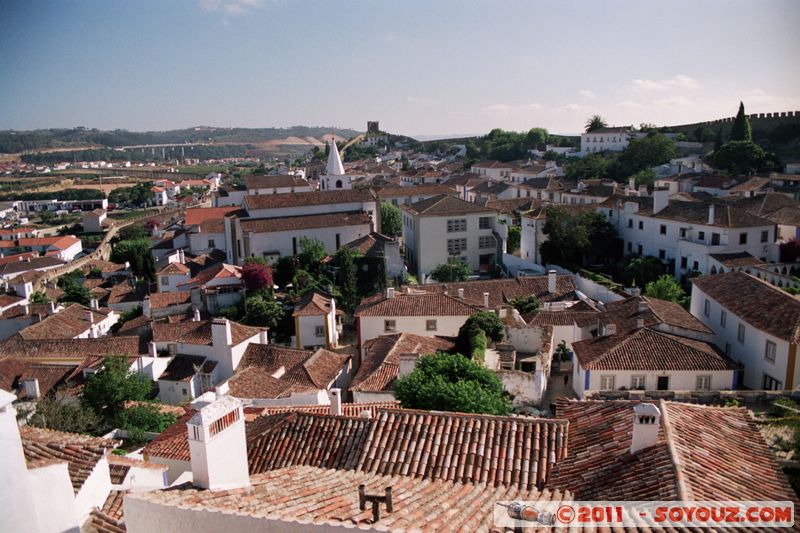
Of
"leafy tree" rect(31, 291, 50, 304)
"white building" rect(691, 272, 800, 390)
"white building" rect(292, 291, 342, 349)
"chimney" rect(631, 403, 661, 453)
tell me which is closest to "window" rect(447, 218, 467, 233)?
"white building" rect(292, 291, 342, 349)

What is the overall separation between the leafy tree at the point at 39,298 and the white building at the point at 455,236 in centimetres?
2405

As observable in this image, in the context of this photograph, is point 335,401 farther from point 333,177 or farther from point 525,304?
point 333,177

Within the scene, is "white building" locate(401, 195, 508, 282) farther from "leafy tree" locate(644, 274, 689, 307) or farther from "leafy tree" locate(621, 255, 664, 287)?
"leafy tree" locate(644, 274, 689, 307)

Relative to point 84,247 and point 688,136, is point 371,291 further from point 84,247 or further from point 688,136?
point 688,136

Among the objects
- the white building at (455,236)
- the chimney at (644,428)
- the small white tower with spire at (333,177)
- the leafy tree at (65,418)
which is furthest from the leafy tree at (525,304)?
the small white tower with spire at (333,177)

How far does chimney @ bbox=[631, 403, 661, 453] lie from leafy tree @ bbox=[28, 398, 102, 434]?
14.3 m

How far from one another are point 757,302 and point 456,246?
62.7ft

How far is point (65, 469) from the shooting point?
5.45 metres

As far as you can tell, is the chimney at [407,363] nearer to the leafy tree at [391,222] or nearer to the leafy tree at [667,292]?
the leafy tree at [667,292]

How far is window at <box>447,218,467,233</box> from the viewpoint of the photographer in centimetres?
3538

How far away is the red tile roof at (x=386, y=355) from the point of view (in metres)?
16.9

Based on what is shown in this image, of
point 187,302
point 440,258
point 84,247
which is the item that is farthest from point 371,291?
point 84,247

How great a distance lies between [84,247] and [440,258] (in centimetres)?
5148

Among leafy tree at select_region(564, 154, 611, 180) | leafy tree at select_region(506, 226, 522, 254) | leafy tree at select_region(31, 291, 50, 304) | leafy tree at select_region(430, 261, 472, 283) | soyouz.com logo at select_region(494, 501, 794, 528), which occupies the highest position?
leafy tree at select_region(564, 154, 611, 180)
